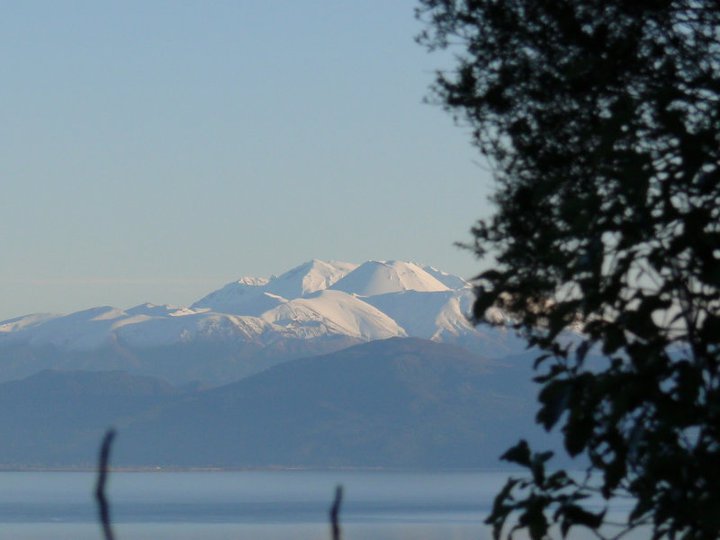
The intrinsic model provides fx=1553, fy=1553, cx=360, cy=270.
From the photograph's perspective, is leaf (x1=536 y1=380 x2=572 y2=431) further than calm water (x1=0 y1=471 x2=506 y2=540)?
No

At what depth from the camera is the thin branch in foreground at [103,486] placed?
341cm

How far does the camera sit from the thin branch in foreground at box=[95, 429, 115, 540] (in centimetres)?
341

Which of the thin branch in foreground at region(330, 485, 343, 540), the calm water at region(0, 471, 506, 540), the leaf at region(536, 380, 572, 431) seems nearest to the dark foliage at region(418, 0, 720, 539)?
the leaf at region(536, 380, 572, 431)

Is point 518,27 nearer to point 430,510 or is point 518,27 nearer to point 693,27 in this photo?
point 693,27

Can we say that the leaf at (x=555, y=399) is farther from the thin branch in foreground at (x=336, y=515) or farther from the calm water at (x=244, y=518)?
the calm water at (x=244, y=518)

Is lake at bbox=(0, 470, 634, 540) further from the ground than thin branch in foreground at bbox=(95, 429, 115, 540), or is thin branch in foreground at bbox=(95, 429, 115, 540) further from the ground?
lake at bbox=(0, 470, 634, 540)

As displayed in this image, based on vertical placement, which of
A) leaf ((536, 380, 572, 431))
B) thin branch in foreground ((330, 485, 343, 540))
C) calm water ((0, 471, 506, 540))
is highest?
calm water ((0, 471, 506, 540))

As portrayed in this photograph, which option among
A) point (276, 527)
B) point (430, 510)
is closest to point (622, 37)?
point (276, 527)

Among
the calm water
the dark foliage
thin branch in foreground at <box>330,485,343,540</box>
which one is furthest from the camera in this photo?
the calm water

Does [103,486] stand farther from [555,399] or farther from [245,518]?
[245,518]

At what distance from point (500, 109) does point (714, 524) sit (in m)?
5.11

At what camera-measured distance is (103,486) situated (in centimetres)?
341

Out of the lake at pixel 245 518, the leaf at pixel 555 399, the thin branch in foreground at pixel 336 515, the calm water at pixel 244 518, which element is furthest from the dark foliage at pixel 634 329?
the calm water at pixel 244 518

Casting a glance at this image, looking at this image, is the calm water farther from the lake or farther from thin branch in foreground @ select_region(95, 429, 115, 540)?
thin branch in foreground @ select_region(95, 429, 115, 540)
